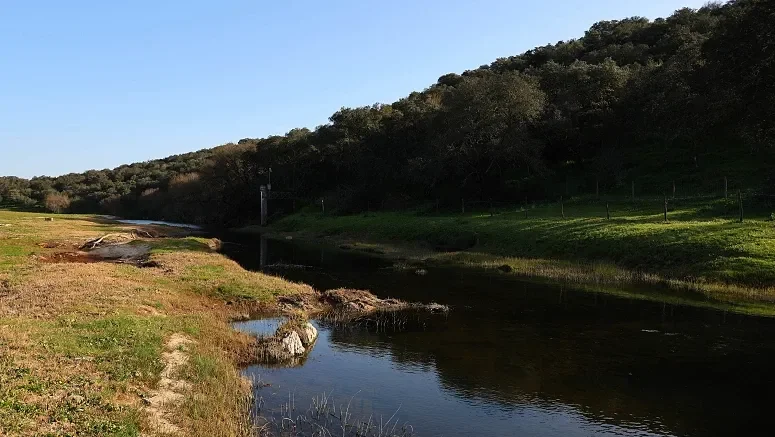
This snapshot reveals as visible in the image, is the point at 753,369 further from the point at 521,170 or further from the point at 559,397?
the point at 521,170

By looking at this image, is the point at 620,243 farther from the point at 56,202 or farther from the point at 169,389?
the point at 56,202

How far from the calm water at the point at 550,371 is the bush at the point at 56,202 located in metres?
161

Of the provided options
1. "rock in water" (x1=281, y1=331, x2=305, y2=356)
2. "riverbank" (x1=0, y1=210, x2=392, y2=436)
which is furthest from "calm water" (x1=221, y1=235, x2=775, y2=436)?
"riverbank" (x1=0, y1=210, x2=392, y2=436)

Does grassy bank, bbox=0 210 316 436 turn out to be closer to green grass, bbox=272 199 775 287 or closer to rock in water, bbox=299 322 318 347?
rock in water, bbox=299 322 318 347

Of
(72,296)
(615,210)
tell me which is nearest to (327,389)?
(72,296)

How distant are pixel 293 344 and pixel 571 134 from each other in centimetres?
6414

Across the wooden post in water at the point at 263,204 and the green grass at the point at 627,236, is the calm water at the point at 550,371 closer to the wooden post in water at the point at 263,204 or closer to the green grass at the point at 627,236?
the green grass at the point at 627,236

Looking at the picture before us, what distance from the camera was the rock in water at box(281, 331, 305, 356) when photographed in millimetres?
19969

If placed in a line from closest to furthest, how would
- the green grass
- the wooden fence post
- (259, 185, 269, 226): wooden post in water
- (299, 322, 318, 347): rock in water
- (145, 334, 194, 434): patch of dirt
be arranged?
1. (145, 334, 194, 434): patch of dirt
2. (299, 322, 318, 347): rock in water
3. the green grass
4. the wooden fence post
5. (259, 185, 269, 226): wooden post in water

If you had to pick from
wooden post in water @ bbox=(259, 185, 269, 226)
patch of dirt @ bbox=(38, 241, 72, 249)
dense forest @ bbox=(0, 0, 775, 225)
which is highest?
dense forest @ bbox=(0, 0, 775, 225)

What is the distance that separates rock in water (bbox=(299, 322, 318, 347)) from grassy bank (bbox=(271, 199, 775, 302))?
20.4 metres

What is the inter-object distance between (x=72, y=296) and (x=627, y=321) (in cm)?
2457

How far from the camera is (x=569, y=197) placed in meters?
66.5

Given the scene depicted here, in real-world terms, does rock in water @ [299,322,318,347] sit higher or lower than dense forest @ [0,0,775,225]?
lower
